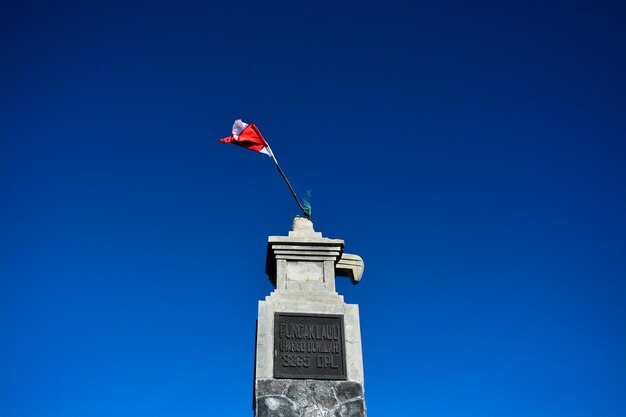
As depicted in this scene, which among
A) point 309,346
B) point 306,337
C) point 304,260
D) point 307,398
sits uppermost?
point 304,260

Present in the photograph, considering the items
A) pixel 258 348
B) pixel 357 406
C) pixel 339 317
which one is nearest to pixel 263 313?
pixel 258 348

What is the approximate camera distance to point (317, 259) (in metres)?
8.39

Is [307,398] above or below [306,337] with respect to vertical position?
below

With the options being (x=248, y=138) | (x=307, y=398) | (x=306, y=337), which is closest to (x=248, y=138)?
(x=248, y=138)

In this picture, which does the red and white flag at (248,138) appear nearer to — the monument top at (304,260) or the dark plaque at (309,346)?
the monument top at (304,260)

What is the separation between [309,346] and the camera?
769cm

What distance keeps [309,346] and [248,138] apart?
12.8 ft

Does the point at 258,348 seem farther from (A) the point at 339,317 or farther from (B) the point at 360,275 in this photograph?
(B) the point at 360,275

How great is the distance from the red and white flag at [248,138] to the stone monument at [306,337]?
5.70ft

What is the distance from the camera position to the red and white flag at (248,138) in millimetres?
9570

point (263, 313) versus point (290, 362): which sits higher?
point (263, 313)

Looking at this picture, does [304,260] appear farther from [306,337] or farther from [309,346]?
[309,346]

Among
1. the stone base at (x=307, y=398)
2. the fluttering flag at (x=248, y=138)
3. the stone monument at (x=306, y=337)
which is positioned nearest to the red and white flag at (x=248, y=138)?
the fluttering flag at (x=248, y=138)

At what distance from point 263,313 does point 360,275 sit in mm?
1873
